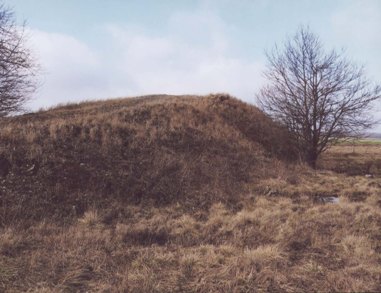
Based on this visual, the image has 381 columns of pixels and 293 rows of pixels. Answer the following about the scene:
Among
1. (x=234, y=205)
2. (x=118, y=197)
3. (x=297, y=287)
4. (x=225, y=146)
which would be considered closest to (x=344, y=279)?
(x=297, y=287)

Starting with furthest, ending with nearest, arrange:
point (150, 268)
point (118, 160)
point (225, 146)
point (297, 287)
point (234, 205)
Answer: point (225, 146)
point (118, 160)
point (234, 205)
point (150, 268)
point (297, 287)

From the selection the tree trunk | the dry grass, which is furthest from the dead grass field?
the tree trunk

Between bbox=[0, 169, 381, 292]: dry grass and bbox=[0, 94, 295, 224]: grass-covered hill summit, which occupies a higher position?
bbox=[0, 94, 295, 224]: grass-covered hill summit

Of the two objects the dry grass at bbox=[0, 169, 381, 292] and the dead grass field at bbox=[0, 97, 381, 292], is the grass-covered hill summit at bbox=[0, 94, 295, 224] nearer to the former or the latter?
the dead grass field at bbox=[0, 97, 381, 292]

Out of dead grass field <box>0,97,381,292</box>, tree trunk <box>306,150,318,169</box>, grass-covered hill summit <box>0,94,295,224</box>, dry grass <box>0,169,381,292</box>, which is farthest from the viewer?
tree trunk <box>306,150,318,169</box>

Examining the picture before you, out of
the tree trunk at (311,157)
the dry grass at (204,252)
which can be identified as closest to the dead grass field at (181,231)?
the dry grass at (204,252)

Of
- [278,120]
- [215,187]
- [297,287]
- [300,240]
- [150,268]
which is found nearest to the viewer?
[297,287]

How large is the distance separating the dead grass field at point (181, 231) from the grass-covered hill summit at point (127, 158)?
65 millimetres

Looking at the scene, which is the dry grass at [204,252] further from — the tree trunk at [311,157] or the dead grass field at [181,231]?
the tree trunk at [311,157]

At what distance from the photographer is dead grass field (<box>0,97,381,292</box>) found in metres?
4.90

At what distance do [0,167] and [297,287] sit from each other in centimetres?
899

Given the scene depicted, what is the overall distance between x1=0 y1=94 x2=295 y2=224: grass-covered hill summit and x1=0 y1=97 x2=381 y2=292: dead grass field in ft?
0.21

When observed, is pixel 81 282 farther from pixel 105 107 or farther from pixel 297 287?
pixel 105 107

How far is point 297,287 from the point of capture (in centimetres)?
465
